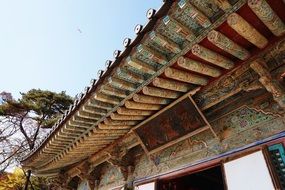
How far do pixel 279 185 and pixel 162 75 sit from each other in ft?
6.52

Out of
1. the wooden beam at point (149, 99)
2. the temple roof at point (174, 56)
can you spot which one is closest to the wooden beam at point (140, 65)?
the temple roof at point (174, 56)

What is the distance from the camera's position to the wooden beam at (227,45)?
276 cm

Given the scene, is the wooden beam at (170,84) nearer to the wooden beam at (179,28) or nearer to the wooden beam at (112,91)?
the wooden beam at (112,91)

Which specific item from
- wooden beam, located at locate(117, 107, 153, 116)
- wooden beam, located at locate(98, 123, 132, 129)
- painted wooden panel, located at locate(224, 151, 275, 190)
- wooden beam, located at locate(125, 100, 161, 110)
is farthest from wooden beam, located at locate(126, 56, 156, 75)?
wooden beam, located at locate(98, 123, 132, 129)

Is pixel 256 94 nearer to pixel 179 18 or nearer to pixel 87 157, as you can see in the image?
pixel 179 18

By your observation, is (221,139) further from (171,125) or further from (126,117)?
(126,117)

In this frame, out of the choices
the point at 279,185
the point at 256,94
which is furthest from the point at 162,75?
the point at 279,185

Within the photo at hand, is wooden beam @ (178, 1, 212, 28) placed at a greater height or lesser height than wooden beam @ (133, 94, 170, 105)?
lesser

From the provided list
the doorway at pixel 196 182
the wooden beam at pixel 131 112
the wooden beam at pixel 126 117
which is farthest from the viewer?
the doorway at pixel 196 182

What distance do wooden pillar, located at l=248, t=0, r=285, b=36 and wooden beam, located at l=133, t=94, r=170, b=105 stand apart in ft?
6.71

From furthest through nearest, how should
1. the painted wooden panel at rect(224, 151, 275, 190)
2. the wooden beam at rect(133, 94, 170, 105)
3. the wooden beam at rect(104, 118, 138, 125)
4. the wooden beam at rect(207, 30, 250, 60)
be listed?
1. the wooden beam at rect(104, 118, 138, 125)
2. the wooden beam at rect(133, 94, 170, 105)
3. the painted wooden panel at rect(224, 151, 275, 190)
4. the wooden beam at rect(207, 30, 250, 60)

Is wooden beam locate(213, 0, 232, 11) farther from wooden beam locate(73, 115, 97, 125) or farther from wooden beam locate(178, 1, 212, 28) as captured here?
wooden beam locate(73, 115, 97, 125)

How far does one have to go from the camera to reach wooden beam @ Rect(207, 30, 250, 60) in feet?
9.04

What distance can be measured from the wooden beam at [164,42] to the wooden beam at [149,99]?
117 centimetres
